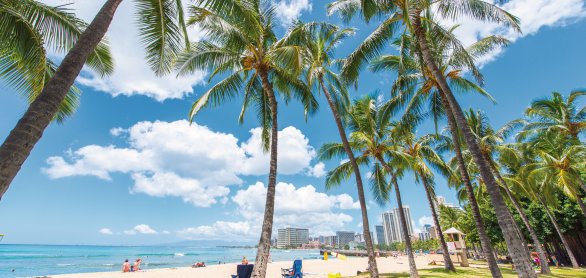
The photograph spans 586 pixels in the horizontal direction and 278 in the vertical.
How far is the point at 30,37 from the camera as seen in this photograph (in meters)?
Result: 4.60

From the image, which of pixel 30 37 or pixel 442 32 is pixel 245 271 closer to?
pixel 30 37

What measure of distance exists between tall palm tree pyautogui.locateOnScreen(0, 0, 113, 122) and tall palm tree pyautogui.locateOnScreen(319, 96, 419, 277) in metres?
10.6

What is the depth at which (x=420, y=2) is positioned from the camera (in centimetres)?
790

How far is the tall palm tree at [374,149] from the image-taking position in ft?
43.8

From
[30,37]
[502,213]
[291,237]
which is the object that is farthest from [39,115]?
[291,237]

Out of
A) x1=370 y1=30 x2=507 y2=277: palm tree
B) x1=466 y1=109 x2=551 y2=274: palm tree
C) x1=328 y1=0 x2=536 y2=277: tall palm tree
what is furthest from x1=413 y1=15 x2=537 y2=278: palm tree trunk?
x1=466 y1=109 x2=551 y2=274: palm tree

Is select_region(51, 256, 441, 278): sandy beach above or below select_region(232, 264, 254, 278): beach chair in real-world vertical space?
below

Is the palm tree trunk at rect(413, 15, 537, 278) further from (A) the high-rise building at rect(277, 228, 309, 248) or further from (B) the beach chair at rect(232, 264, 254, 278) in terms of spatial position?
(A) the high-rise building at rect(277, 228, 309, 248)

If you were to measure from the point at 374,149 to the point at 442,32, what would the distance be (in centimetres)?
670

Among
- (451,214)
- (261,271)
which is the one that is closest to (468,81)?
(261,271)

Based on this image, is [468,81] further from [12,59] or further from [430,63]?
[12,59]

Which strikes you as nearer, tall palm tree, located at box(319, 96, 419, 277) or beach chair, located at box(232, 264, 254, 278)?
beach chair, located at box(232, 264, 254, 278)

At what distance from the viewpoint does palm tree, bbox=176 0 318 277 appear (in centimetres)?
761

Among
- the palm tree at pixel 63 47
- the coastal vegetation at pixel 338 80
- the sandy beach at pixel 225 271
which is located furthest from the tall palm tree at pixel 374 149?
the palm tree at pixel 63 47
